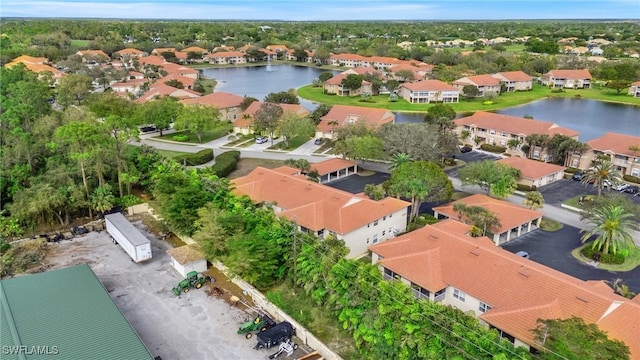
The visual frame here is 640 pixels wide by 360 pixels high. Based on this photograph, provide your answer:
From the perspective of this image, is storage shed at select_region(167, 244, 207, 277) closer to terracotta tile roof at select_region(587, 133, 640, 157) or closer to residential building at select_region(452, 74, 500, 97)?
terracotta tile roof at select_region(587, 133, 640, 157)

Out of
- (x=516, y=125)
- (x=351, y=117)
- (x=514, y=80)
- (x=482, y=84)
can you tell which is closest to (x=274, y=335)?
(x=351, y=117)

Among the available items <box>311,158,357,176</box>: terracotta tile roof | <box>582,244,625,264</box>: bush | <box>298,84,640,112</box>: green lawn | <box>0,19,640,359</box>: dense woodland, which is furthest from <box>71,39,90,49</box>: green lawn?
<box>582,244,625,264</box>: bush

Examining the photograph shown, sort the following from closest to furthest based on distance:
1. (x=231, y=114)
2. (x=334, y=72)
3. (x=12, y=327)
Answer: (x=12, y=327) < (x=231, y=114) < (x=334, y=72)

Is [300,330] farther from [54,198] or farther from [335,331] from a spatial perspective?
[54,198]

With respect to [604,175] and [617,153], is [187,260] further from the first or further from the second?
[617,153]

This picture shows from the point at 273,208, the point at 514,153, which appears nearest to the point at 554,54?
the point at 514,153
